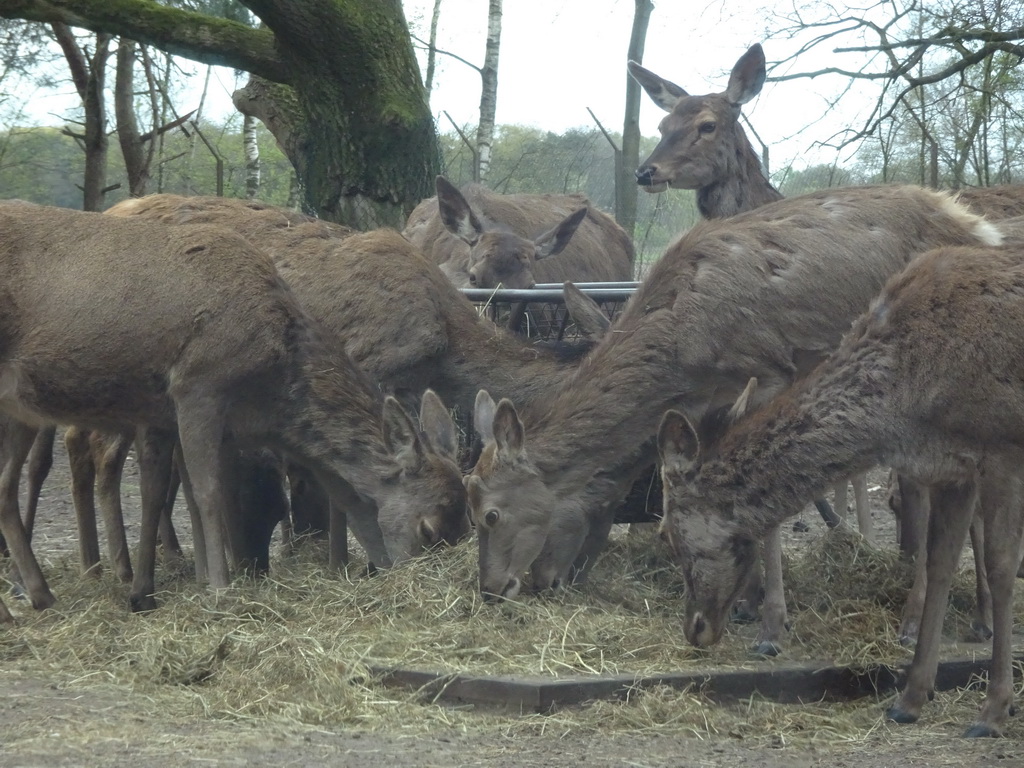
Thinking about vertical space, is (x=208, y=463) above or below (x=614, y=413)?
below

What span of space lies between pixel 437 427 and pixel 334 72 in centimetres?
457

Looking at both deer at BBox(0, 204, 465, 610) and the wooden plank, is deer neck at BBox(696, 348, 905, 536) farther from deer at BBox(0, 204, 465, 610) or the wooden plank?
deer at BBox(0, 204, 465, 610)

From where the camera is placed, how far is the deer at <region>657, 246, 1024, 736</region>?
18.6 ft

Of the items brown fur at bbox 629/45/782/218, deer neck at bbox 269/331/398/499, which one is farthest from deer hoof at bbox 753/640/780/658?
brown fur at bbox 629/45/782/218

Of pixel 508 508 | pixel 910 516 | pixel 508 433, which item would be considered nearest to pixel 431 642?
pixel 508 508

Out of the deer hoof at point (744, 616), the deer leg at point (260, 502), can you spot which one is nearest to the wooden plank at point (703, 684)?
the deer hoof at point (744, 616)

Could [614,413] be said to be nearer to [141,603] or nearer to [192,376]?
[192,376]

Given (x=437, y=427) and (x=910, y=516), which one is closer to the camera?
(x=910, y=516)

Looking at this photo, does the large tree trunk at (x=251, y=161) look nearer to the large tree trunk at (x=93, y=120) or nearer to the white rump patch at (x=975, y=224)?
the large tree trunk at (x=93, y=120)

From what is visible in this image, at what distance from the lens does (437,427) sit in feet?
26.6

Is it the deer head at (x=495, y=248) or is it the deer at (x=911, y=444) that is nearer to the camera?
the deer at (x=911, y=444)

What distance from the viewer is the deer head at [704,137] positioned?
9.59m

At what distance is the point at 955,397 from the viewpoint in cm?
574

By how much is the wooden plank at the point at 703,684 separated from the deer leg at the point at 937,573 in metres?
0.29
